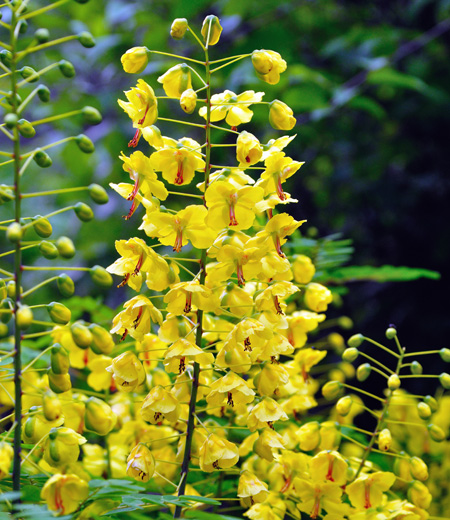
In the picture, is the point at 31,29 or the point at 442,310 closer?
the point at 442,310

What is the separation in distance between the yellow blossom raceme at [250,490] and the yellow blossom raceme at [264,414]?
0.09 metres

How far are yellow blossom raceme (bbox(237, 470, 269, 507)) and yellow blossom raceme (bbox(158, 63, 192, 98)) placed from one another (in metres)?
0.72

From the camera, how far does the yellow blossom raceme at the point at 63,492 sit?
0.86m

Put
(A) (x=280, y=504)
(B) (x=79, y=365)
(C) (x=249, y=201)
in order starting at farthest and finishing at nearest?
(B) (x=79, y=365)
(A) (x=280, y=504)
(C) (x=249, y=201)

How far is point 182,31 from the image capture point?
3.79 feet

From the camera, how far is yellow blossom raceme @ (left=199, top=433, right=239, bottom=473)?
1060 mm

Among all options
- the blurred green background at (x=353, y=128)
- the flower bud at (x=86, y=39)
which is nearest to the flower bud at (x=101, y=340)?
the flower bud at (x=86, y=39)

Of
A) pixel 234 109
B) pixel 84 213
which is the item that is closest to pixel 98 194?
pixel 84 213

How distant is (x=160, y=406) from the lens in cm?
106

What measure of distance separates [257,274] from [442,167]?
9.32 ft

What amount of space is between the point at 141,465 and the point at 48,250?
411 mm

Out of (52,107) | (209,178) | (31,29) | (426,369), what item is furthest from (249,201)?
(31,29)

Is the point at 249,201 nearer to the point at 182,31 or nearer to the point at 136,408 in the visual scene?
the point at 182,31

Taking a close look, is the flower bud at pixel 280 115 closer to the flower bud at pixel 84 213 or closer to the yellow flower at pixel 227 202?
the yellow flower at pixel 227 202
